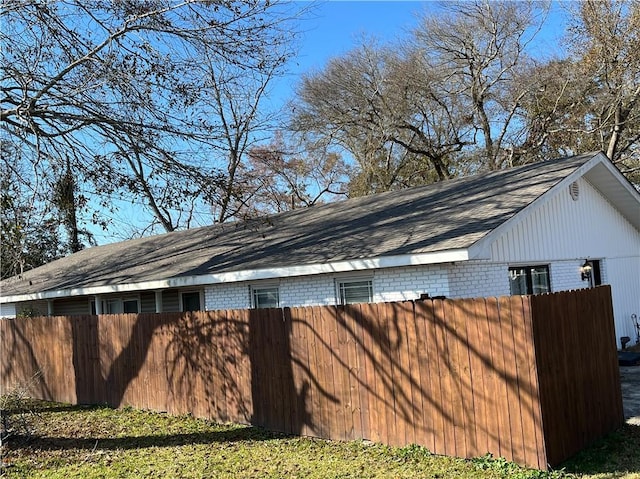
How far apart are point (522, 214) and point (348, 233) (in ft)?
12.0

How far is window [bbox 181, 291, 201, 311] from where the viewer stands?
603 inches

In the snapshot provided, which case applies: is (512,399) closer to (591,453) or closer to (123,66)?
(591,453)

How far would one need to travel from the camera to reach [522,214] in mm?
→ 10281

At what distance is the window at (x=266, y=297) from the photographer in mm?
12562

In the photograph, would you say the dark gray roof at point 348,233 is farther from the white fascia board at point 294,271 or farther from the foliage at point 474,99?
the foliage at point 474,99

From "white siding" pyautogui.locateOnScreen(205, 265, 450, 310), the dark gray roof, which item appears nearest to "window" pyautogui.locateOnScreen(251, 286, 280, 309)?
"white siding" pyautogui.locateOnScreen(205, 265, 450, 310)

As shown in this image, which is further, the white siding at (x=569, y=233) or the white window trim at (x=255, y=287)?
the white window trim at (x=255, y=287)

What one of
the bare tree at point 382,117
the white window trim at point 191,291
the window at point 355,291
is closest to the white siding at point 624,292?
the window at point 355,291

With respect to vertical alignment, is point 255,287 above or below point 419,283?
above

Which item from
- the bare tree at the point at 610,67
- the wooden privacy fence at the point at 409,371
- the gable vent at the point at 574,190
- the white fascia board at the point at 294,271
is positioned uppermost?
the bare tree at the point at 610,67

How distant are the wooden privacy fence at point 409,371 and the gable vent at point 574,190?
223 inches

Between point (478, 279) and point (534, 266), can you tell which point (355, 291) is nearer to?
point (478, 279)

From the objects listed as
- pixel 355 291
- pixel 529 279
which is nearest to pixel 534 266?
pixel 529 279

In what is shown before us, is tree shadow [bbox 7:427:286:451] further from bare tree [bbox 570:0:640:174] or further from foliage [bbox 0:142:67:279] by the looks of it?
bare tree [bbox 570:0:640:174]
